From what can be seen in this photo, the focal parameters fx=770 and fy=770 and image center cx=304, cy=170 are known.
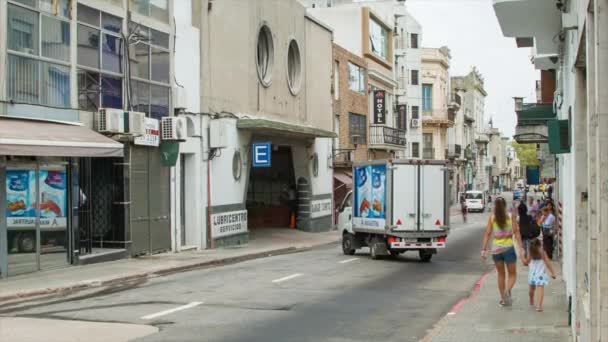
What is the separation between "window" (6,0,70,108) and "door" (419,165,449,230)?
9887 millimetres

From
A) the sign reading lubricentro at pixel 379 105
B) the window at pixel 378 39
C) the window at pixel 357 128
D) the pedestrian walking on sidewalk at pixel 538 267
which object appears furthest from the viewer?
the window at pixel 378 39

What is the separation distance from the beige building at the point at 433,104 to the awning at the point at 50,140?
201ft

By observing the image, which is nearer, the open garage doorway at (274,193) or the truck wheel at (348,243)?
the truck wheel at (348,243)

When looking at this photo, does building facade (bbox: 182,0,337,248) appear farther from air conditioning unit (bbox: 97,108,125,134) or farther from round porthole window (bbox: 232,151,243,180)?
air conditioning unit (bbox: 97,108,125,134)

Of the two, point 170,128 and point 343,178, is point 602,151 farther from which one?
point 343,178

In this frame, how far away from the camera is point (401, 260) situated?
22.8m

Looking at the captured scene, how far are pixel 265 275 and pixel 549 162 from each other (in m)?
13.5

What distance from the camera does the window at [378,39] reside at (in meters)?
50.9

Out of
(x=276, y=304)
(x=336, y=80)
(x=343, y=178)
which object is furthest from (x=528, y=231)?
(x=336, y=80)

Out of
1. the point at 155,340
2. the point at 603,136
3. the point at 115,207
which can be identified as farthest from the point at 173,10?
the point at 603,136

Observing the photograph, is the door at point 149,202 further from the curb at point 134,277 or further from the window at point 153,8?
the window at point 153,8

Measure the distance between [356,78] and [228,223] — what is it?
20.3 m

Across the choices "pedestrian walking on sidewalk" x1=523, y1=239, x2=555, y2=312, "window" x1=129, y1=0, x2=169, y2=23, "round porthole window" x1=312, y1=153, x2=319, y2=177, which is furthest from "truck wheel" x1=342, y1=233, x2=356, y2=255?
"round porthole window" x1=312, y1=153, x2=319, y2=177

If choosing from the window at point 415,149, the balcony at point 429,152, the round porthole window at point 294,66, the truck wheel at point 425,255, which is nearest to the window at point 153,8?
the truck wheel at point 425,255
